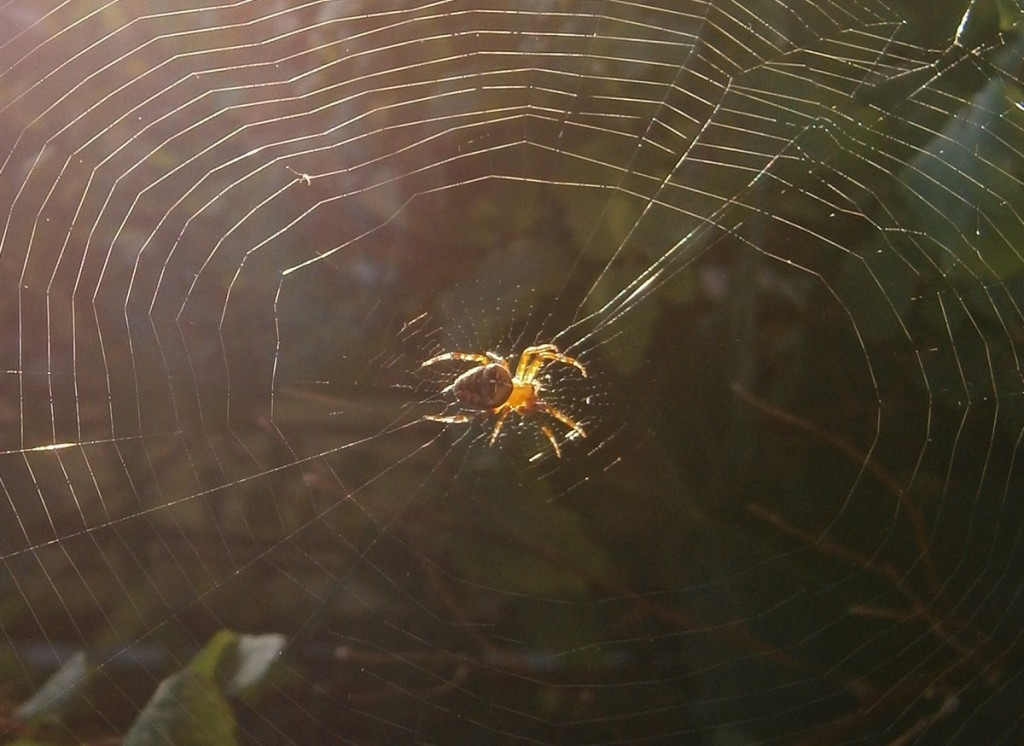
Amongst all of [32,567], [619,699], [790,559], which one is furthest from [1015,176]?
[32,567]

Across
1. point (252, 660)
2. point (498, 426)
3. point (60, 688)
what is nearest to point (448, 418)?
point (498, 426)

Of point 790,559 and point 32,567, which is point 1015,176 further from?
point 32,567

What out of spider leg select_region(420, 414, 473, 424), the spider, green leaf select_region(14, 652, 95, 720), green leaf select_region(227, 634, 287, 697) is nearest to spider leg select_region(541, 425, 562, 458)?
the spider

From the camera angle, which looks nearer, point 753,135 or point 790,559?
point 753,135

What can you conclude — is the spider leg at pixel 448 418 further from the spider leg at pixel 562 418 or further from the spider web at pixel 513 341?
the spider leg at pixel 562 418

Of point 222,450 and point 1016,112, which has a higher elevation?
point 1016,112

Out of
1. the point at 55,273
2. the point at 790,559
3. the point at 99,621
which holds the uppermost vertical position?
the point at 55,273

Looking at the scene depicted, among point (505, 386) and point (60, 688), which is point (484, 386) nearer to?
point (505, 386)
